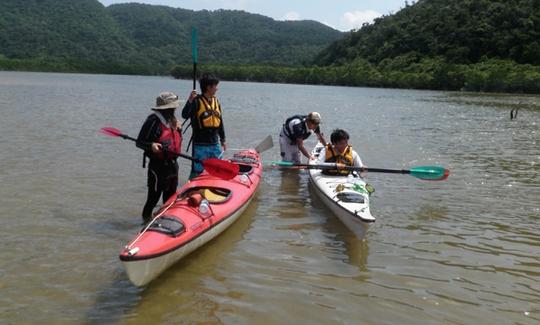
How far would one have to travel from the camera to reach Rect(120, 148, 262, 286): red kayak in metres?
4.71

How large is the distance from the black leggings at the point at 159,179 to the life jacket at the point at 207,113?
Result: 34.1 inches

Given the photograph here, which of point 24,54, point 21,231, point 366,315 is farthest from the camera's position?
point 24,54

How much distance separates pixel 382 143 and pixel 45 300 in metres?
13.8

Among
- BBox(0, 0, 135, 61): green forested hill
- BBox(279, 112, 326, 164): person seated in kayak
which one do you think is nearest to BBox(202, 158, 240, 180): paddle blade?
BBox(279, 112, 326, 164): person seated in kayak

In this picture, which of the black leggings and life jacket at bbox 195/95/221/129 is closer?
the black leggings

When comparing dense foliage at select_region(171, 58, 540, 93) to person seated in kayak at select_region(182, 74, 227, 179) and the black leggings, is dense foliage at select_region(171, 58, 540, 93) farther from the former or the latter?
the black leggings

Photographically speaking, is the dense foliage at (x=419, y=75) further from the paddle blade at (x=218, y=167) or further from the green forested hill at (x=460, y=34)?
the paddle blade at (x=218, y=167)

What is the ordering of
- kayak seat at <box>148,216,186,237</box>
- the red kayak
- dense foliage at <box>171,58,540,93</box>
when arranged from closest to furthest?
the red kayak, kayak seat at <box>148,216,186,237</box>, dense foliage at <box>171,58,540,93</box>

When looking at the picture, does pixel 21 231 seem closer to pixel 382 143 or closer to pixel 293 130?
pixel 293 130

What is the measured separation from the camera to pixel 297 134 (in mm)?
10367

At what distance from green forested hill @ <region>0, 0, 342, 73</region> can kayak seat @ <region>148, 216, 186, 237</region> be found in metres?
101

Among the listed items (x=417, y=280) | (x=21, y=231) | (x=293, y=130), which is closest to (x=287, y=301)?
(x=417, y=280)

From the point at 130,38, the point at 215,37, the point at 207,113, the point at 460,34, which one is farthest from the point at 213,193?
the point at 215,37

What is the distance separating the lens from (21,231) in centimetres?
661
